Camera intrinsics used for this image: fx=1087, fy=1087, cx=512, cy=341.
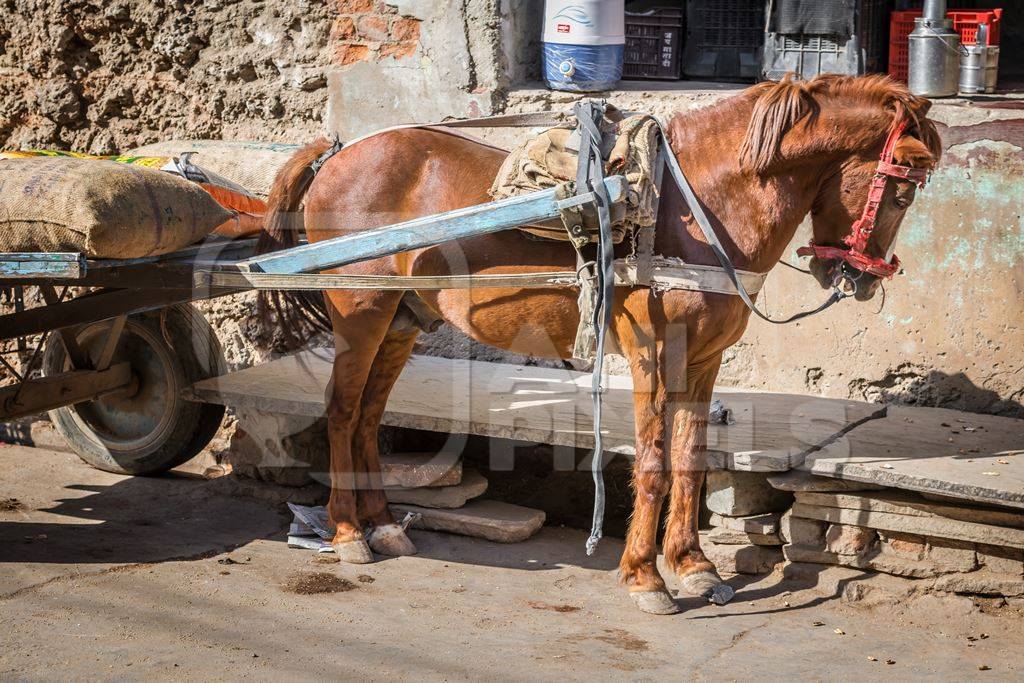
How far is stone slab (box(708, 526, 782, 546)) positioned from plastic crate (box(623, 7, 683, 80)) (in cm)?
262

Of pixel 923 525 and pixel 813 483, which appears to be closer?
pixel 923 525

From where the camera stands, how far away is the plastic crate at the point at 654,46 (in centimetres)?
580

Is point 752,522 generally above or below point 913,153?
below

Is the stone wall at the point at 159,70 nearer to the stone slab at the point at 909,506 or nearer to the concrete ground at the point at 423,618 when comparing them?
the concrete ground at the point at 423,618

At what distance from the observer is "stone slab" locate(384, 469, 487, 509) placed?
481 centimetres

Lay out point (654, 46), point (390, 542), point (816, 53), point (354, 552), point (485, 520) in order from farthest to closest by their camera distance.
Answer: point (654, 46) → point (816, 53) → point (485, 520) → point (390, 542) → point (354, 552)

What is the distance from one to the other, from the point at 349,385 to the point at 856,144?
6.99 feet

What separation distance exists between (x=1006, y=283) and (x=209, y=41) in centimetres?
416

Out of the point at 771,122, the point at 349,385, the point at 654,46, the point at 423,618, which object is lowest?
the point at 423,618

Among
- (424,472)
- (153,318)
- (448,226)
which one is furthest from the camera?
(153,318)

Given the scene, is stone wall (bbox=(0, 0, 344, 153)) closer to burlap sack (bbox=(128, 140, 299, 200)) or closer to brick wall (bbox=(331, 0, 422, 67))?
brick wall (bbox=(331, 0, 422, 67))

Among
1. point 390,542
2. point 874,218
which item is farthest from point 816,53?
point 390,542

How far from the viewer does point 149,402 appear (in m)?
5.26

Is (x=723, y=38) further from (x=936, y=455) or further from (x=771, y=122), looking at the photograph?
(x=936, y=455)
